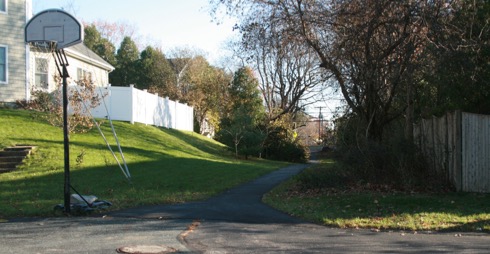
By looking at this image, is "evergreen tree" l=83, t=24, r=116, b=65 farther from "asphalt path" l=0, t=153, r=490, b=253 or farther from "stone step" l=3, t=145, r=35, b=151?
"asphalt path" l=0, t=153, r=490, b=253

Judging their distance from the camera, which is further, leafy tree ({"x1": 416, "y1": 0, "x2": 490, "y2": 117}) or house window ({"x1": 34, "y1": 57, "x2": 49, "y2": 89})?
house window ({"x1": 34, "y1": 57, "x2": 49, "y2": 89})

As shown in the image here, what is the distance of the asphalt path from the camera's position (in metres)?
8.11

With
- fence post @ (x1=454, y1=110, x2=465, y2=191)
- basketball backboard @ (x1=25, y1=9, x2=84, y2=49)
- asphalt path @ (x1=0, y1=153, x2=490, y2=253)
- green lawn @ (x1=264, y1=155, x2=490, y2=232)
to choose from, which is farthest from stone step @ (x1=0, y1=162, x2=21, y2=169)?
fence post @ (x1=454, y1=110, x2=465, y2=191)

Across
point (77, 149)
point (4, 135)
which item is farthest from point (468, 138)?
point (4, 135)

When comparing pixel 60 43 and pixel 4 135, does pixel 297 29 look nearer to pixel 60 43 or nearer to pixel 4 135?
pixel 60 43

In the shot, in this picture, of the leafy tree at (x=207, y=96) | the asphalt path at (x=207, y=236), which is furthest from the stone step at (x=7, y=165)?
the leafy tree at (x=207, y=96)

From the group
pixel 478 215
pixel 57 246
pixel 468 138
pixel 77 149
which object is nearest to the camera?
pixel 57 246

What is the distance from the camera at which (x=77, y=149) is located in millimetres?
22203

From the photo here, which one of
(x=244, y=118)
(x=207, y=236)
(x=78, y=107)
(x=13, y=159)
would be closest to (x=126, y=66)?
(x=244, y=118)

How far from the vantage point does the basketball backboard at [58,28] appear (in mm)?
12000

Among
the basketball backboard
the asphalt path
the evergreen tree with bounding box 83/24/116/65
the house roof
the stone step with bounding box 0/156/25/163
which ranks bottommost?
the asphalt path

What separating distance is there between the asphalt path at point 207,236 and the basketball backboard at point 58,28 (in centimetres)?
400

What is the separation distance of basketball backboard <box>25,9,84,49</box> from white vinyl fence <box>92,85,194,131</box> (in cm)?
1298

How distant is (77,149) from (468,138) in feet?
50.3
